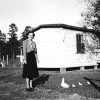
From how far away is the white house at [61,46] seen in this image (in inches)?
568

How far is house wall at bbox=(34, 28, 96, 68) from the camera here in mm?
14398

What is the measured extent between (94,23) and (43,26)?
5.99 metres

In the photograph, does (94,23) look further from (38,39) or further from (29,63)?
(38,39)

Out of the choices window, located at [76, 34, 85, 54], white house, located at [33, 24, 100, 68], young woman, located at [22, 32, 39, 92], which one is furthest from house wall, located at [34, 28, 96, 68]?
young woman, located at [22, 32, 39, 92]

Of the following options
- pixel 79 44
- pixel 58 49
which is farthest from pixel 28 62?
pixel 79 44

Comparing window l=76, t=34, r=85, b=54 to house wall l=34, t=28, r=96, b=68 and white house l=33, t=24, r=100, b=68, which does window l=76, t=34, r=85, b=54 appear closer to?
white house l=33, t=24, r=100, b=68

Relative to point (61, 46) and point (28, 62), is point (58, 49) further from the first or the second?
point (28, 62)

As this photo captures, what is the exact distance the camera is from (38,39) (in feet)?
52.9

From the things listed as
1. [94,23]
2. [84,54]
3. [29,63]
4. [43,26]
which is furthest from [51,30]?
[29,63]

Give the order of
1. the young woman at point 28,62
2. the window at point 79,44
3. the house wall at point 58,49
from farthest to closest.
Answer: the window at point 79,44
the house wall at point 58,49
the young woman at point 28,62

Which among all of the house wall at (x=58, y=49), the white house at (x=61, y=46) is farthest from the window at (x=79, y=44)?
the house wall at (x=58, y=49)

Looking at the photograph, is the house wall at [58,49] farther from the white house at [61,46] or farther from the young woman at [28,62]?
the young woman at [28,62]

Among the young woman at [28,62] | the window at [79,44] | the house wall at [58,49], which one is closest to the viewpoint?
the young woman at [28,62]

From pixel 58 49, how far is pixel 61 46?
1.13 feet
